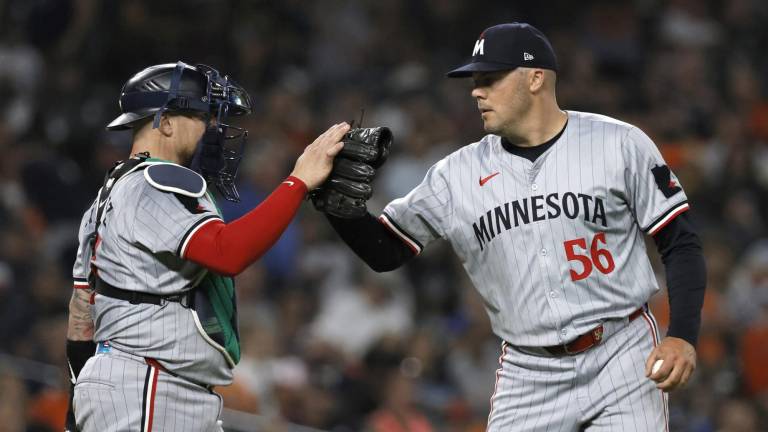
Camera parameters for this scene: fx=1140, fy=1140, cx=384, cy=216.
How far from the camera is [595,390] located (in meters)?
3.76

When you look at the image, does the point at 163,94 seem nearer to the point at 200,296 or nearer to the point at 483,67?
the point at 200,296

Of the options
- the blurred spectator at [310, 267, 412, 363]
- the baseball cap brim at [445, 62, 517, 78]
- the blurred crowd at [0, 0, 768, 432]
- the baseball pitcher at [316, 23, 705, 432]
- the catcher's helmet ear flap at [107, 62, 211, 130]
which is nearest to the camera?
the catcher's helmet ear flap at [107, 62, 211, 130]

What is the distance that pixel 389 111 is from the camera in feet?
31.1

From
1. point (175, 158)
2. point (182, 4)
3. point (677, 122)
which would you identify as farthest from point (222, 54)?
point (175, 158)

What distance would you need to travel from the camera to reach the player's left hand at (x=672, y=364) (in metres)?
3.49

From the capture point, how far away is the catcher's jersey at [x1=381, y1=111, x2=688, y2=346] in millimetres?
3783

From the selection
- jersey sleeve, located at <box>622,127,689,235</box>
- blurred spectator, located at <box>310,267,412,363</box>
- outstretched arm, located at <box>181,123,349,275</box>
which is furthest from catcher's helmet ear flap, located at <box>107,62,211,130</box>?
blurred spectator, located at <box>310,267,412,363</box>

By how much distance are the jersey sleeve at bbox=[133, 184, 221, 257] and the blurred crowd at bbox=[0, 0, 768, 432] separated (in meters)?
2.72

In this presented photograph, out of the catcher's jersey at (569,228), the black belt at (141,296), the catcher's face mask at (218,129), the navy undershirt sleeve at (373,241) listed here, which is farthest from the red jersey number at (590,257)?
the black belt at (141,296)

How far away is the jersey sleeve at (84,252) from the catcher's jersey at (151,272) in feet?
0.57

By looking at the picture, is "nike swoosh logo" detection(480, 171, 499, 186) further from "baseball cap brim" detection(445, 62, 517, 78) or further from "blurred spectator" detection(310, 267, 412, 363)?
"blurred spectator" detection(310, 267, 412, 363)

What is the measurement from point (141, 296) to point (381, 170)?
564 cm

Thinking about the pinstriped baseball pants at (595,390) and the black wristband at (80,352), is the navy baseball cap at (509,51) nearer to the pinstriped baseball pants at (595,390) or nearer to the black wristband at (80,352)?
the pinstriped baseball pants at (595,390)

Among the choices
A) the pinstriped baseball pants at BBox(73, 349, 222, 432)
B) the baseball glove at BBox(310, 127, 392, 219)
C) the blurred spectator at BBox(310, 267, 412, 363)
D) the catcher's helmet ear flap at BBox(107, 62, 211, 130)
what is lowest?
the blurred spectator at BBox(310, 267, 412, 363)
